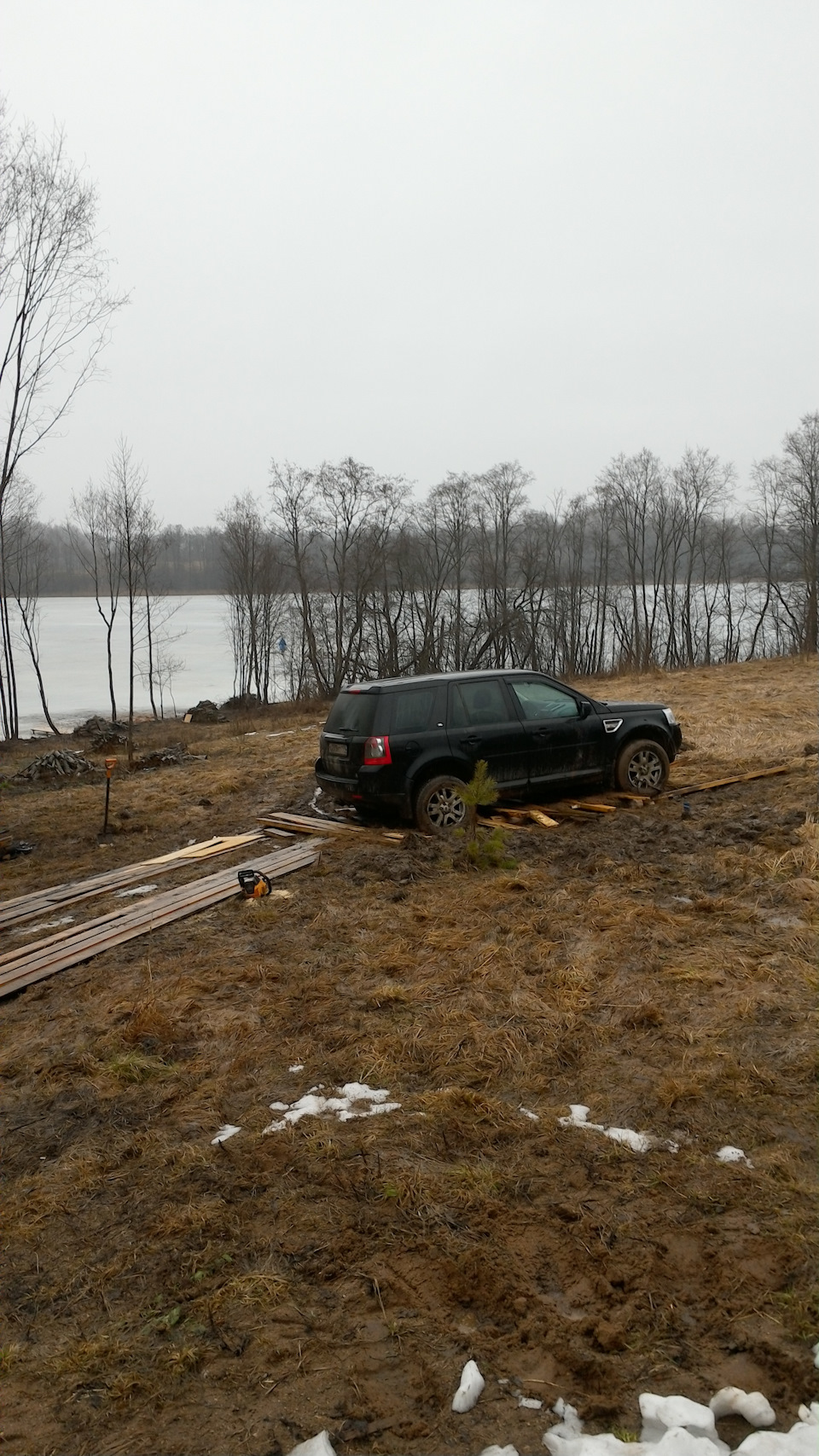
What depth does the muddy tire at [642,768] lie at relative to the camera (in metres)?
10.1

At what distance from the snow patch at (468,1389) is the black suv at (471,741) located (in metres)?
6.22

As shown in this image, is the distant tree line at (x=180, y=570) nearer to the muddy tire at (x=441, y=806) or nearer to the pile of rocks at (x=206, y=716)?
the pile of rocks at (x=206, y=716)

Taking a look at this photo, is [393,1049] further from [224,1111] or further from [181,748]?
[181,748]

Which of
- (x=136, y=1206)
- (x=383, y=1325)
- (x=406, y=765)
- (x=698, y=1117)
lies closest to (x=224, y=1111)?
(x=136, y=1206)

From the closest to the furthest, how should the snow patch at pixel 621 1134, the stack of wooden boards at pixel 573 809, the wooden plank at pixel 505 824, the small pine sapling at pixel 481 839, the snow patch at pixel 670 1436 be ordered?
1. the snow patch at pixel 670 1436
2. the snow patch at pixel 621 1134
3. the small pine sapling at pixel 481 839
4. the wooden plank at pixel 505 824
5. the stack of wooden boards at pixel 573 809

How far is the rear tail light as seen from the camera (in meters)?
8.80

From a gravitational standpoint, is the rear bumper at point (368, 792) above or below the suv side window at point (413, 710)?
below

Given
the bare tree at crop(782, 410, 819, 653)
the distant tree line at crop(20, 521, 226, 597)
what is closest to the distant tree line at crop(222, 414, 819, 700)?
the bare tree at crop(782, 410, 819, 653)

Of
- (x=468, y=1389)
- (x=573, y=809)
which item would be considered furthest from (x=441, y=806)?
(x=468, y=1389)

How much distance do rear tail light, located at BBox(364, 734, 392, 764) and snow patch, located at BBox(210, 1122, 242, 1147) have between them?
501 cm

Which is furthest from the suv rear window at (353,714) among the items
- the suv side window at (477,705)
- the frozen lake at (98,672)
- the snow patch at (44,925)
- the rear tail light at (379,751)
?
the frozen lake at (98,672)

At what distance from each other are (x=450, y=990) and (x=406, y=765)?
3.67 metres

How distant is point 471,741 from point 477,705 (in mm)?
434

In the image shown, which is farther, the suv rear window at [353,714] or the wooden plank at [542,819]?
the wooden plank at [542,819]
